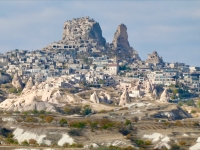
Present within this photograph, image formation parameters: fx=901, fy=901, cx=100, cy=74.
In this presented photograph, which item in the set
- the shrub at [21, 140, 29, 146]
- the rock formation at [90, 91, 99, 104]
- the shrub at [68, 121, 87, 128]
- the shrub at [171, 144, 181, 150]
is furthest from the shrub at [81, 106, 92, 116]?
the shrub at [171, 144, 181, 150]

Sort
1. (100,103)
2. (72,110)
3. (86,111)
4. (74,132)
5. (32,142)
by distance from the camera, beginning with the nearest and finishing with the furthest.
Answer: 1. (32,142)
2. (74,132)
3. (86,111)
4. (72,110)
5. (100,103)

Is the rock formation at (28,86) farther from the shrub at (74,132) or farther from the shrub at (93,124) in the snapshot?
the shrub at (74,132)

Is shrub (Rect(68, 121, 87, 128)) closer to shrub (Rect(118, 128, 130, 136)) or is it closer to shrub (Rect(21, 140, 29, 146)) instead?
shrub (Rect(118, 128, 130, 136))

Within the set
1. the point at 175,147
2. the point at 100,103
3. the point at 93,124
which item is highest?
the point at 100,103

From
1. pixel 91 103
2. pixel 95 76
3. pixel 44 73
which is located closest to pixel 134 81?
pixel 95 76

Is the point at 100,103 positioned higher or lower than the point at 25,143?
higher

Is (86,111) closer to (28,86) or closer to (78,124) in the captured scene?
(28,86)

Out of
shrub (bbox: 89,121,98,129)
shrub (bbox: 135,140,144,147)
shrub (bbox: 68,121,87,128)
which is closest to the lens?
shrub (bbox: 135,140,144,147)

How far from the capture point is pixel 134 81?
7028 inches

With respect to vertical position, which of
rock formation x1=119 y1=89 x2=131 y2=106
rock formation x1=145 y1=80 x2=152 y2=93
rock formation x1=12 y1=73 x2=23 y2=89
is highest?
rock formation x1=12 y1=73 x2=23 y2=89

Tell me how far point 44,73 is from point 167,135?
87077 millimetres

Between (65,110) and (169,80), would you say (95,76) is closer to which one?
(169,80)

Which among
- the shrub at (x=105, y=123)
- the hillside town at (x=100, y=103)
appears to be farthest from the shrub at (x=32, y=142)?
the shrub at (x=105, y=123)

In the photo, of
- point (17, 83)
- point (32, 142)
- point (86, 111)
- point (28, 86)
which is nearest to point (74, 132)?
point (32, 142)
